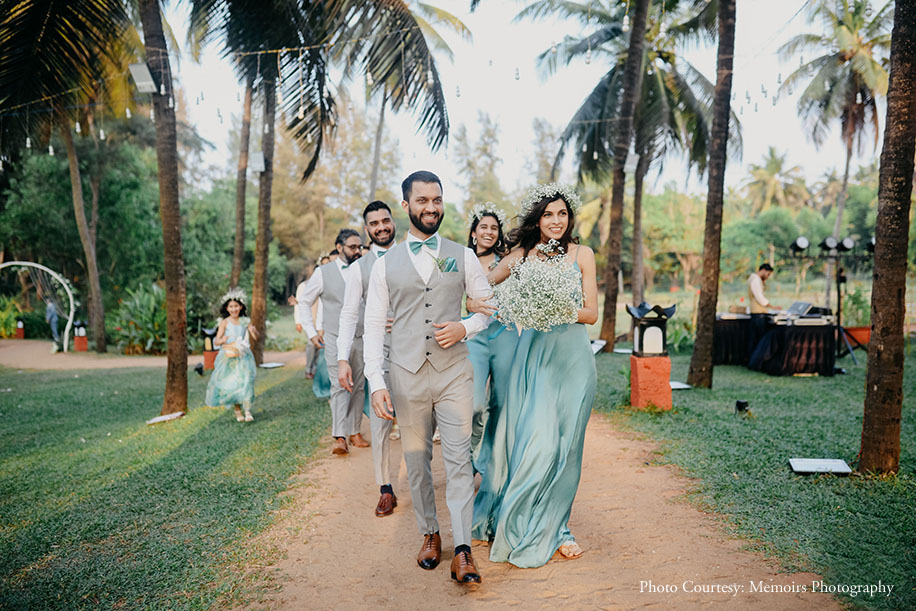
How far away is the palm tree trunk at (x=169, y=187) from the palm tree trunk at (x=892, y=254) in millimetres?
7642

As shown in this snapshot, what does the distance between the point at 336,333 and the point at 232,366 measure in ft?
7.52

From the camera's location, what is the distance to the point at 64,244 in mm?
22047

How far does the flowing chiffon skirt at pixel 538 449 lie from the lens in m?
3.82

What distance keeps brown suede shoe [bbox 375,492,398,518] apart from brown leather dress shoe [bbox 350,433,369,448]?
1.95 metres

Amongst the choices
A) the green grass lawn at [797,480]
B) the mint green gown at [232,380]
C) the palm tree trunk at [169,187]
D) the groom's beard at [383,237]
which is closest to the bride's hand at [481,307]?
the groom's beard at [383,237]

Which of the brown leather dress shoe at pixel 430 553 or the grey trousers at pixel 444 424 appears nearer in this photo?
the grey trousers at pixel 444 424

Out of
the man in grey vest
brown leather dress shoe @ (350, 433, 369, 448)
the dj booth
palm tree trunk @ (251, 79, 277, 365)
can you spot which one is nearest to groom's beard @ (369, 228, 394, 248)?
the man in grey vest

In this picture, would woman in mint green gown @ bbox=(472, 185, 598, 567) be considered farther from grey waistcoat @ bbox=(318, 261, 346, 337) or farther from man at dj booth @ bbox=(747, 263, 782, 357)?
man at dj booth @ bbox=(747, 263, 782, 357)

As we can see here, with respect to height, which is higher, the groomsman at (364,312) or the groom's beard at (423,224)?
the groom's beard at (423,224)

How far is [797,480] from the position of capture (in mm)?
5125

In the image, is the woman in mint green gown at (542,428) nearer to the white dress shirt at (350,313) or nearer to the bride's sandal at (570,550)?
the bride's sandal at (570,550)

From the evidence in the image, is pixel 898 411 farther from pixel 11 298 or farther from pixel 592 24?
pixel 11 298

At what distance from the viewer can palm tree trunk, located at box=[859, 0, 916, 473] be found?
487 cm

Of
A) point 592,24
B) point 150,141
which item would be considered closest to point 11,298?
point 150,141
